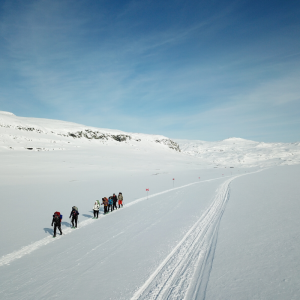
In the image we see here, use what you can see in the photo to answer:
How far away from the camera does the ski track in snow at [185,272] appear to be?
533 centimetres

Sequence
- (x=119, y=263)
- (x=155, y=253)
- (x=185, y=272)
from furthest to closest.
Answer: (x=155, y=253) < (x=119, y=263) < (x=185, y=272)

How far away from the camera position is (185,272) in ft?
20.6

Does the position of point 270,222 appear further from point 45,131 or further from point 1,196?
point 45,131

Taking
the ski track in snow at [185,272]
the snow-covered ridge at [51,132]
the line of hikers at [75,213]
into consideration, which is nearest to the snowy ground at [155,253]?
the ski track in snow at [185,272]

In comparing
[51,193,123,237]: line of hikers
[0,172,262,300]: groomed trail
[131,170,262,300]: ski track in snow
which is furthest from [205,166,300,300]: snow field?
[51,193,123,237]: line of hikers

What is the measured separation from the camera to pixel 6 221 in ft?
41.0

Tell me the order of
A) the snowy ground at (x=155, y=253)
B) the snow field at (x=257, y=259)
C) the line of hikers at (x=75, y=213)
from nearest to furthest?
1. the snow field at (x=257, y=259)
2. the snowy ground at (x=155, y=253)
3. the line of hikers at (x=75, y=213)

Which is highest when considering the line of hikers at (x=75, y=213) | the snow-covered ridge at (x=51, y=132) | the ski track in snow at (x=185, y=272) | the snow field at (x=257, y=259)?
the snow-covered ridge at (x=51, y=132)

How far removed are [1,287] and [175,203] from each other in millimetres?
13430

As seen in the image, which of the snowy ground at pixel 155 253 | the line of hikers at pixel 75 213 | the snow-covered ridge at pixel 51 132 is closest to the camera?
the snowy ground at pixel 155 253

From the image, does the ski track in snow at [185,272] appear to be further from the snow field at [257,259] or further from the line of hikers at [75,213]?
the line of hikers at [75,213]

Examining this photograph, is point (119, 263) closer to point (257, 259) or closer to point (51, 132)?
point (257, 259)

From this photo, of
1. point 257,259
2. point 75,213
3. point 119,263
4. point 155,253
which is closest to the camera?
point 257,259

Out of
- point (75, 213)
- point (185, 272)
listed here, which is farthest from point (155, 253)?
point (75, 213)
